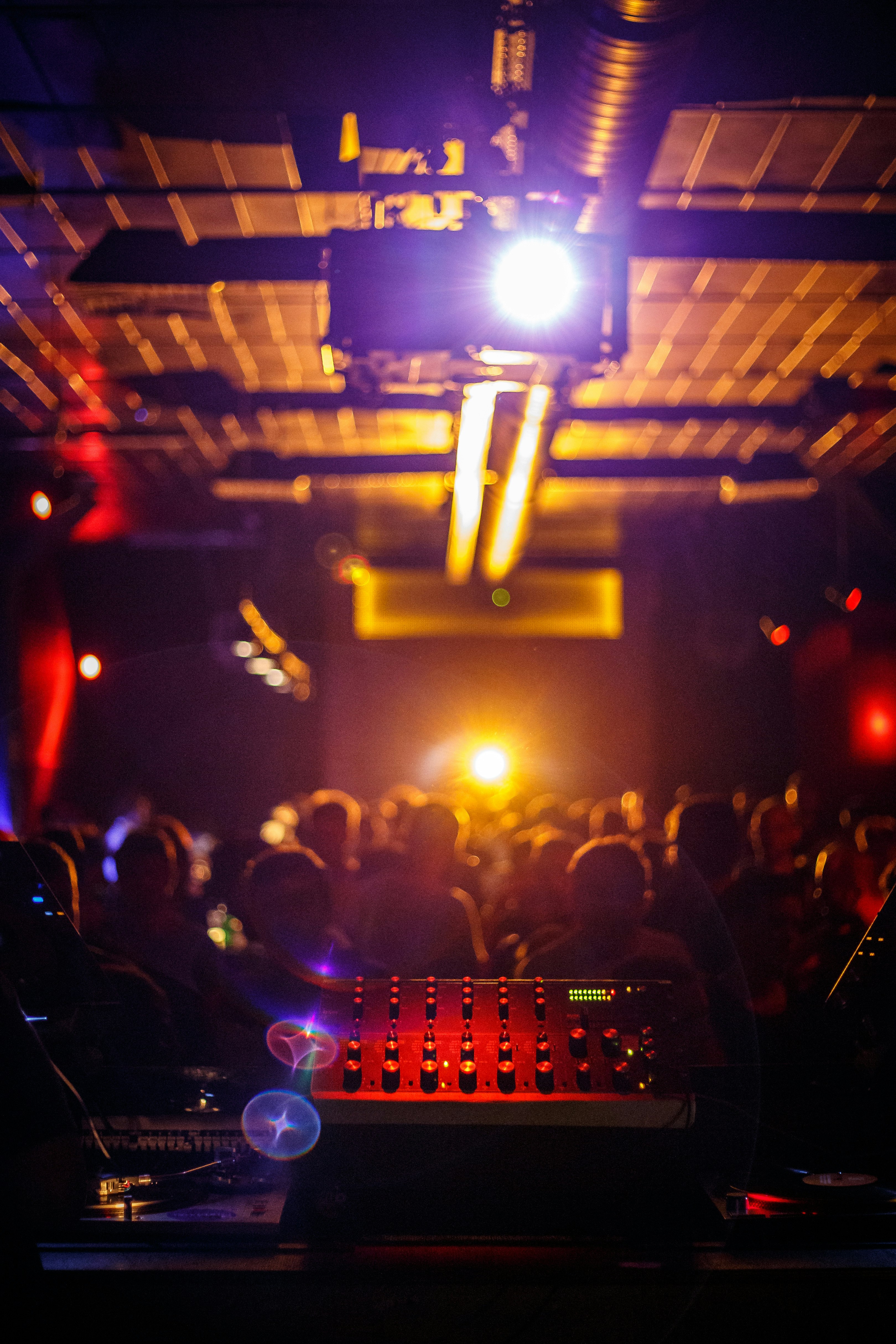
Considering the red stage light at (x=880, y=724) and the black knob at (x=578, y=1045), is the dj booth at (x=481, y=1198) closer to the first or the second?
the black knob at (x=578, y=1045)

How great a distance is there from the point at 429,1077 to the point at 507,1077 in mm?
142

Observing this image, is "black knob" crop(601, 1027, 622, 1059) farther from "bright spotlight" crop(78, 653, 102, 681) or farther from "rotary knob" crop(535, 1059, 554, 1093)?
"bright spotlight" crop(78, 653, 102, 681)

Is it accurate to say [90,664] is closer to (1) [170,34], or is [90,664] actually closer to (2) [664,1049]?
(1) [170,34]

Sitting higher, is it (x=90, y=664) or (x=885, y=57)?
(x=885, y=57)

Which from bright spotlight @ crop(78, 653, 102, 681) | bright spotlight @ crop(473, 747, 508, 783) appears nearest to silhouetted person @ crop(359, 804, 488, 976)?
bright spotlight @ crop(78, 653, 102, 681)

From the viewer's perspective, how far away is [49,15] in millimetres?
2797

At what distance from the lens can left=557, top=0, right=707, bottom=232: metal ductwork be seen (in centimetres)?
212

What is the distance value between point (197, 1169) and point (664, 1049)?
36.3 inches

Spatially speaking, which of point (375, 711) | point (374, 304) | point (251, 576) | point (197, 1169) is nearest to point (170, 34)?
point (374, 304)

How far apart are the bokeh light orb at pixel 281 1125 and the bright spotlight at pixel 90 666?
640 cm

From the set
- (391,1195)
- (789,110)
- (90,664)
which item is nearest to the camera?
(391,1195)

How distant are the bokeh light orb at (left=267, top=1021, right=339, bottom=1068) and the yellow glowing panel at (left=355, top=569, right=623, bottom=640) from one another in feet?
25.9

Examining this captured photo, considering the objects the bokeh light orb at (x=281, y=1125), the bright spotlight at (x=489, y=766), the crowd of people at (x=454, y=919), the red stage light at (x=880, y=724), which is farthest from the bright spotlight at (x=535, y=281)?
the bright spotlight at (x=489, y=766)

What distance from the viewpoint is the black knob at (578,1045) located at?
1630 mm
